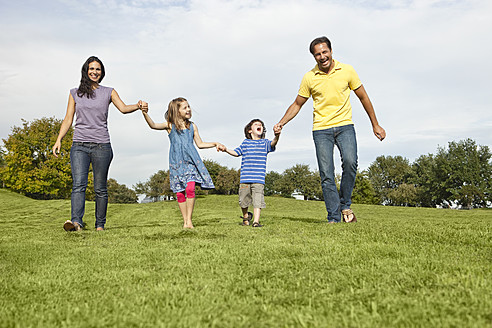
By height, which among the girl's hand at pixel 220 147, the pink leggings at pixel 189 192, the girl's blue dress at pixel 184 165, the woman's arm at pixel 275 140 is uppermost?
the woman's arm at pixel 275 140

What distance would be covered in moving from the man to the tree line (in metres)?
36.8

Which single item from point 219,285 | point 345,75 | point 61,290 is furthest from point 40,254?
point 345,75

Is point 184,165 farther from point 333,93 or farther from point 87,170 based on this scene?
point 333,93

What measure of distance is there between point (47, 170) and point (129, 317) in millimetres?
41302

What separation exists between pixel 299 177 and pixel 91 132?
59.3 meters

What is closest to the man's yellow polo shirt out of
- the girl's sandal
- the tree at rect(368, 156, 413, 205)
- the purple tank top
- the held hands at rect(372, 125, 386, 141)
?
the held hands at rect(372, 125, 386, 141)

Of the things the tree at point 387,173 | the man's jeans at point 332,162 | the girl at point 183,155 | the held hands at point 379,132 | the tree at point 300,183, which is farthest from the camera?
the tree at point 387,173

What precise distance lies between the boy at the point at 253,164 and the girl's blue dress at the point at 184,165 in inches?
33.0

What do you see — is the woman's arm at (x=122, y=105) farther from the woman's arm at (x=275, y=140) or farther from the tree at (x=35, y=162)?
the tree at (x=35, y=162)

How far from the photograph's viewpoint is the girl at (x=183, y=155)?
6496 millimetres

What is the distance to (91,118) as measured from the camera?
6332mm

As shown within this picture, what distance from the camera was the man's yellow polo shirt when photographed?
6125mm

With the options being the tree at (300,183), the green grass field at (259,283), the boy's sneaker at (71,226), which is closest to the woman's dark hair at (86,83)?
the boy's sneaker at (71,226)

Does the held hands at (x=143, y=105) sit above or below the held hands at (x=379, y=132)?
above
